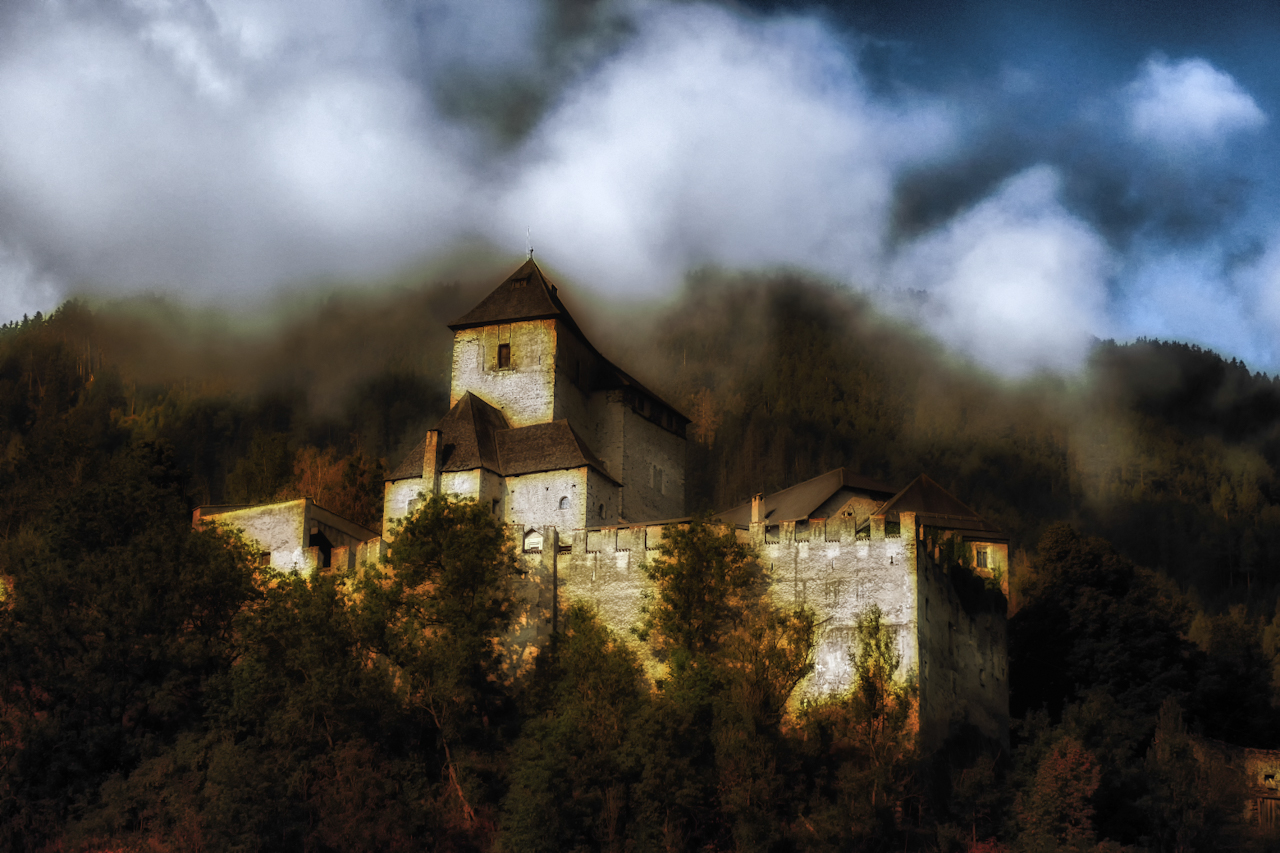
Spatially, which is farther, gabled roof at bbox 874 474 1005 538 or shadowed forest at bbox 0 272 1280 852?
gabled roof at bbox 874 474 1005 538

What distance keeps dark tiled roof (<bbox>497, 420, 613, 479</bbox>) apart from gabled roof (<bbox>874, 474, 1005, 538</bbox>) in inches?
387

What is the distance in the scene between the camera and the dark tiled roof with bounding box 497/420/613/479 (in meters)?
A: 48.4

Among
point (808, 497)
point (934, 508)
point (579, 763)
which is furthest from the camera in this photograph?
point (808, 497)

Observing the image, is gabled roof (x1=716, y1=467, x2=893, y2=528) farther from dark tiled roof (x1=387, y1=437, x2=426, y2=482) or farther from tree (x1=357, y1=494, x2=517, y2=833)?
dark tiled roof (x1=387, y1=437, x2=426, y2=482)

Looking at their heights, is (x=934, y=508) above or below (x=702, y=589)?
above

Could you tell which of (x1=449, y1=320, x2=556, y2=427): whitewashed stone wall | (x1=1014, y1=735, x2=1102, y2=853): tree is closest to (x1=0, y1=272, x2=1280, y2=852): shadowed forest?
(x1=1014, y1=735, x2=1102, y2=853): tree

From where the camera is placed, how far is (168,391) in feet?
287

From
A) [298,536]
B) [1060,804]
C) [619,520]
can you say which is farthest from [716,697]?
[298,536]

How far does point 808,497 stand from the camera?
4819cm

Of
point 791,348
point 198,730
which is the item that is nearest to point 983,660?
point 198,730

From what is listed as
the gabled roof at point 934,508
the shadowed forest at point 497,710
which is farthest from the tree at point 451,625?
the gabled roof at point 934,508

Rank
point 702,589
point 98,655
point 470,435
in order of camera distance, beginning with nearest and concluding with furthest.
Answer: point 702,589
point 98,655
point 470,435

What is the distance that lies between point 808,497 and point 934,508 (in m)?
4.08

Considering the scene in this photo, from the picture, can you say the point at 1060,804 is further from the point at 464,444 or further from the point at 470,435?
the point at 470,435
